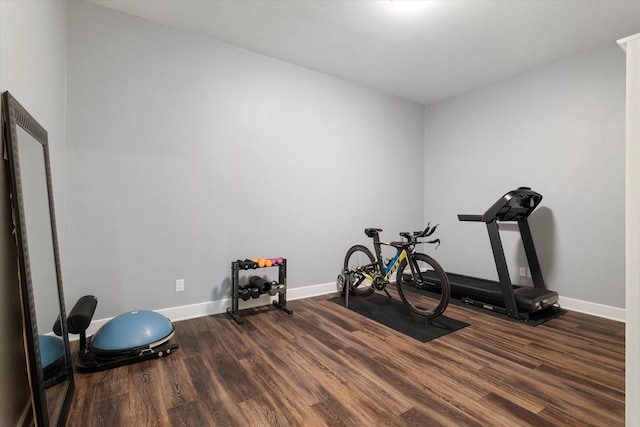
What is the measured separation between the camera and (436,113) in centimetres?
501

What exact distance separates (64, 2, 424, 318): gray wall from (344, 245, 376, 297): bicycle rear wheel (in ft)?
0.65

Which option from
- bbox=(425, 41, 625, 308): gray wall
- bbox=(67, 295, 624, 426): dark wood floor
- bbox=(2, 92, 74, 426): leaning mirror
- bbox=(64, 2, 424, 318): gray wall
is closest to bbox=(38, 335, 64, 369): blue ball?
bbox=(2, 92, 74, 426): leaning mirror

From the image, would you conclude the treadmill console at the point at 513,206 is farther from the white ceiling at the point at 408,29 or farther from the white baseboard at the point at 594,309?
the white ceiling at the point at 408,29

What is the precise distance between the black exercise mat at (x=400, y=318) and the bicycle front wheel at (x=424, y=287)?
0.35ft

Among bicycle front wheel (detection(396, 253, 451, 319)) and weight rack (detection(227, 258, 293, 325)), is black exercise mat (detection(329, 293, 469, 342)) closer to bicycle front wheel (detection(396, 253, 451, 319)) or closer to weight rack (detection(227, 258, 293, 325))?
bicycle front wheel (detection(396, 253, 451, 319))

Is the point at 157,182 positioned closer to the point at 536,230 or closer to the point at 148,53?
the point at 148,53

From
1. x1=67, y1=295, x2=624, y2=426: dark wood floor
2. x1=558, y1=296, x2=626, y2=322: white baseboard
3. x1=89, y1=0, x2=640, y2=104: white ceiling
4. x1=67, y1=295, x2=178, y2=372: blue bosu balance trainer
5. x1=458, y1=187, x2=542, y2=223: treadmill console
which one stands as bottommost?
x1=558, y1=296, x2=626, y2=322: white baseboard

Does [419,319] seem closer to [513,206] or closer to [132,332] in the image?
[513,206]

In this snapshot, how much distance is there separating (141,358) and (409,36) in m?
3.69

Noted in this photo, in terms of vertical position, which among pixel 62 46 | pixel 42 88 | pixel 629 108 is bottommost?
pixel 629 108

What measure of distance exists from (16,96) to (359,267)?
3197 millimetres

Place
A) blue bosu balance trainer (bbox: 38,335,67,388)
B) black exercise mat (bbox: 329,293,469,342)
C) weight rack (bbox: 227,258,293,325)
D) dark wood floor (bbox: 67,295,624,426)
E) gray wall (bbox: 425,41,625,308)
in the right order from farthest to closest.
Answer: gray wall (bbox: 425,41,625,308)
weight rack (bbox: 227,258,293,325)
black exercise mat (bbox: 329,293,469,342)
dark wood floor (bbox: 67,295,624,426)
blue bosu balance trainer (bbox: 38,335,67,388)

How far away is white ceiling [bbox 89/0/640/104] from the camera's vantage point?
2639 mm

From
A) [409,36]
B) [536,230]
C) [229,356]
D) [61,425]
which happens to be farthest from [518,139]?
[61,425]
